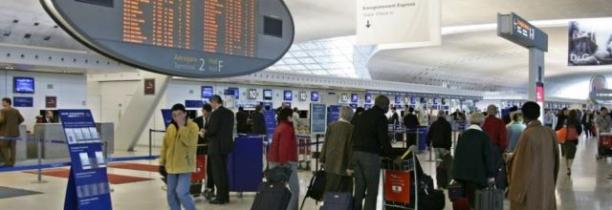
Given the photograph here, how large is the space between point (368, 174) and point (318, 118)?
8205mm

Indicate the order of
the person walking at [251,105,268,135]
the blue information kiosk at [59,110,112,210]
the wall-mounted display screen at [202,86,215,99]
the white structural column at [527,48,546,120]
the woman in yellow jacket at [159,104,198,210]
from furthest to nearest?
the wall-mounted display screen at [202,86,215,99], the person walking at [251,105,268,135], the white structural column at [527,48,546,120], the woman in yellow jacket at [159,104,198,210], the blue information kiosk at [59,110,112,210]

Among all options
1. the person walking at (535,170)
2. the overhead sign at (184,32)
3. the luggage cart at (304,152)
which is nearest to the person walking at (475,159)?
the person walking at (535,170)

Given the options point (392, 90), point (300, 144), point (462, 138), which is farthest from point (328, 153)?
point (392, 90)

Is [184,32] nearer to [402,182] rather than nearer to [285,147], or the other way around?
[402,182]

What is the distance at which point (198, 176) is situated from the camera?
9.21 m

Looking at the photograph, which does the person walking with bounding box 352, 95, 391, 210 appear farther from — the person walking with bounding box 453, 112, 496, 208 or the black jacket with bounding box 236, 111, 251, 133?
the black jacket with bounding box 236, 111, 251, 133

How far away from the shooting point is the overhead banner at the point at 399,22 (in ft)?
25.5

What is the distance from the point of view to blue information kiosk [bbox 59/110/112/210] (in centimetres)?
613

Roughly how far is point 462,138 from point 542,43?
24.9ft

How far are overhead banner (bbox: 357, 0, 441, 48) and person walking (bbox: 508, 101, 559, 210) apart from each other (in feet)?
9.51

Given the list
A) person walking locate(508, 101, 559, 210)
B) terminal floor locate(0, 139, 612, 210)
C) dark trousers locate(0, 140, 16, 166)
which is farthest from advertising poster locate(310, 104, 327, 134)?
person walking locate(508, 101, 559, 210)

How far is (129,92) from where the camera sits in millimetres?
21906

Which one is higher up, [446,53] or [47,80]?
[446,53]

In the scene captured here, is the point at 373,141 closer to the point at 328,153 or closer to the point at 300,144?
the point at 328,153
